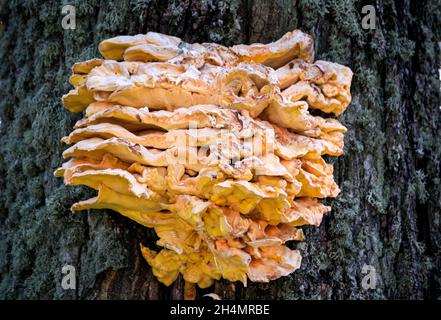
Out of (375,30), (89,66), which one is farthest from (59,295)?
(375,30)

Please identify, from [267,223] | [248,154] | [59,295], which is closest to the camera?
[248,154]

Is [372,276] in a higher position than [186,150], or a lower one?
lower

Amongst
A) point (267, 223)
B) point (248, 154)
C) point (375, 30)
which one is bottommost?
point (267, 223)

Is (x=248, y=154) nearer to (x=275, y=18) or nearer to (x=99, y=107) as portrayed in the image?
(x=99, y=107)

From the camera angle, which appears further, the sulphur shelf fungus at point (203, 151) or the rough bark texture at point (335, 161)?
the rough bark texture at point (335, 161)

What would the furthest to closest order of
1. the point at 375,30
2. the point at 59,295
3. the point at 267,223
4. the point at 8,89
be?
the point at 8,89
the point at 375,30
the point at 59,295
the point at 267,223

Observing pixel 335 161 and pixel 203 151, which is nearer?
pixel 203 151
